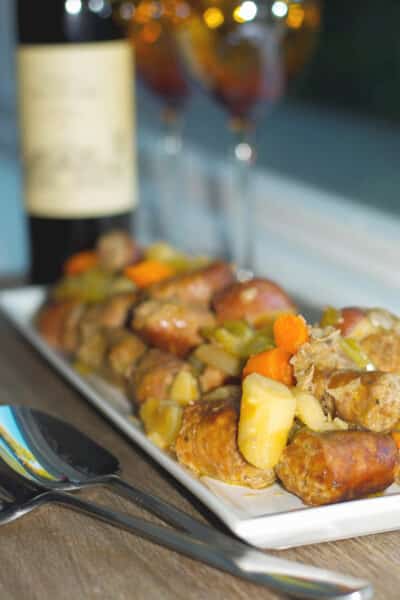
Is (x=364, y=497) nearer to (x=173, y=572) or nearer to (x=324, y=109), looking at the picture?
(x=173, y=572)

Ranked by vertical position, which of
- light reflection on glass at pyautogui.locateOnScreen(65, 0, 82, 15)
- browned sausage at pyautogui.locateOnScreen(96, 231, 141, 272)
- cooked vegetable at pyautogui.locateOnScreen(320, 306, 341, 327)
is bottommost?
browned sausage at pyautogui.locateOnScreen(96, 231, 141, 272)

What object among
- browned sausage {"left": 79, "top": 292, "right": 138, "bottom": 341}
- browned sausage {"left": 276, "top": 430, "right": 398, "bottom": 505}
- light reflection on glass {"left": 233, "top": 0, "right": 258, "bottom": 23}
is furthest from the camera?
light reflection on glass {"left": 233, "top": 0, "right": 258, "bottom": 23}

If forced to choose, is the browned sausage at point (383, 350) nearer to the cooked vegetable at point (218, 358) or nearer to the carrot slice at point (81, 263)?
the cooked vegetable at point (218, 358)

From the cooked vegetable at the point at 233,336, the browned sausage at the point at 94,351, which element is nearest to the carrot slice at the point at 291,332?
the cooked vegetable at the point at 233,336

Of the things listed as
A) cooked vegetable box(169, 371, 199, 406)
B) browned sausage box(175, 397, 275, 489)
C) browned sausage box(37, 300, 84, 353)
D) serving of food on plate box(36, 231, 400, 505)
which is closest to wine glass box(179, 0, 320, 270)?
serving of food on plate box(36, 231, 400, 505)

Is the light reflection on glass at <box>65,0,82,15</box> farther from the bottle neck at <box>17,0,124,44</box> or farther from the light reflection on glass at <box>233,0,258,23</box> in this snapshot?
the light reflection on glass at <box>233,0,258,23</box>

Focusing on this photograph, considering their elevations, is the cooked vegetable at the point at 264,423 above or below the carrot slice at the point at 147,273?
above

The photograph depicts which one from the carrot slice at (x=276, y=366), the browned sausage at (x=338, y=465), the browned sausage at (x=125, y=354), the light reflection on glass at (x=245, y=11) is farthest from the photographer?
the light reflection on glass at (x=245, y=11)

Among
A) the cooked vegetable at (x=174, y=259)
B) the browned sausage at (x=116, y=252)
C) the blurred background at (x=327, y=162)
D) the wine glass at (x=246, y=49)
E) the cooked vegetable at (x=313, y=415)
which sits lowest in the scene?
the blurred background at (x=327, y=162)
